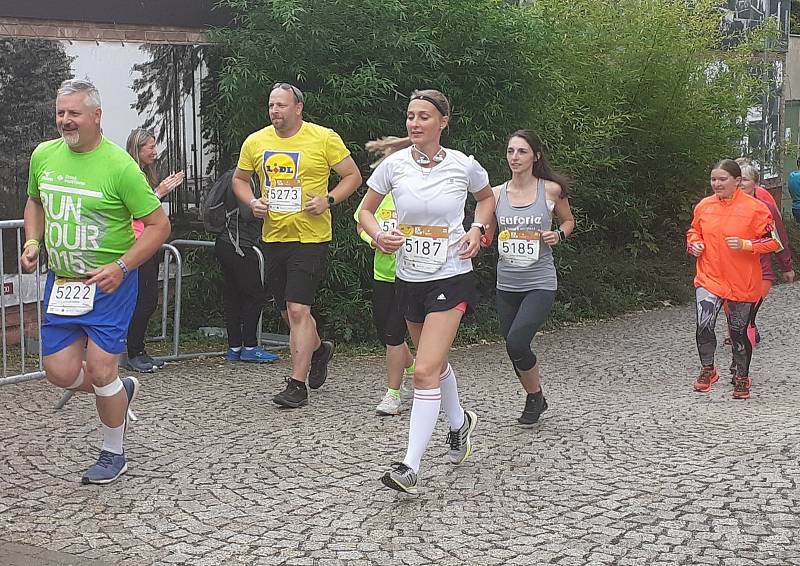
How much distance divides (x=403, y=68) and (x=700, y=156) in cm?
663

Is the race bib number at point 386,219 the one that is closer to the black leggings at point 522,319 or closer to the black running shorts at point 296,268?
the black running shorts at point 296,268

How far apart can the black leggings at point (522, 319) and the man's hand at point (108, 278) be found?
2.44 meters

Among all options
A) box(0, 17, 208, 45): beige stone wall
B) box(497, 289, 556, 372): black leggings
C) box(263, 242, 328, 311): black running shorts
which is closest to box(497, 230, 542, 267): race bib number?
box(497, 289, 556, 372): black leggings

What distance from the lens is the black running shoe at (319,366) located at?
331 inches

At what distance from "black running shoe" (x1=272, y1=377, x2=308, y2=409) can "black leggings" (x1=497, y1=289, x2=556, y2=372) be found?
1.38 metres

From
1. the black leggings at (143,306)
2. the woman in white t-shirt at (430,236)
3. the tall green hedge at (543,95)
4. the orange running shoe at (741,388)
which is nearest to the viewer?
the woman in white t-shirt at (430,236)

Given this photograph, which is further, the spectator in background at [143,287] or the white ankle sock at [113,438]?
the spectator in background at [143,287]

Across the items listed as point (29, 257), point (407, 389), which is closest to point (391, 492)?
point (29, 257)

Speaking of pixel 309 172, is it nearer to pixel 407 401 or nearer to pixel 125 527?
pixel 407 401

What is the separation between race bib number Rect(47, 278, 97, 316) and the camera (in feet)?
19.5

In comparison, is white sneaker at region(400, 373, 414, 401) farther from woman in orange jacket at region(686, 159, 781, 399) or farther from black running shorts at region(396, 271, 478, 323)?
woman in orange jacket at region(686, 159, 781, 399)

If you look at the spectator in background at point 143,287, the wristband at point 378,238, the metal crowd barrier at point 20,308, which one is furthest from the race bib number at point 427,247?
the metal crowd barrier at point 20,308

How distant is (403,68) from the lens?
10.6 metres

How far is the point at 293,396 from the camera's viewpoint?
786cm
